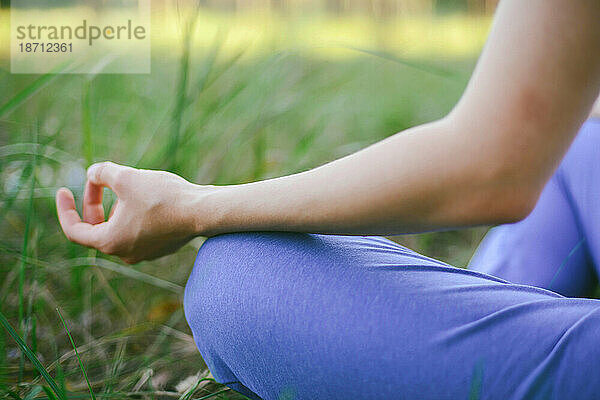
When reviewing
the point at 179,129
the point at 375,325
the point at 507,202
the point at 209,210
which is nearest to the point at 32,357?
the point at 209,210

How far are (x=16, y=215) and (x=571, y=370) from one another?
42.0 inches

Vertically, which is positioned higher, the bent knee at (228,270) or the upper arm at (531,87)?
the upper arm at (531,87)

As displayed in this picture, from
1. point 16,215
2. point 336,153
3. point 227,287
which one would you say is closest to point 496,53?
point 227,287

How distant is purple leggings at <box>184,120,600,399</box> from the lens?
0.53 metres

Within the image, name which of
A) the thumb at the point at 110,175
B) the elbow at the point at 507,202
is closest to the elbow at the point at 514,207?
the elbow at the point at 507,202

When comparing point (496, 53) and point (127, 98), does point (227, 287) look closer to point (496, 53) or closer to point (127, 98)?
point (496, 53)

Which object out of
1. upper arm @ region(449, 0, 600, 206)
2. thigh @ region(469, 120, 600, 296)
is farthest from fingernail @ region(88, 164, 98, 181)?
thigh @ region(469, 120, 600, 296)

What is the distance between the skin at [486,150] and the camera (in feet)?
1.57

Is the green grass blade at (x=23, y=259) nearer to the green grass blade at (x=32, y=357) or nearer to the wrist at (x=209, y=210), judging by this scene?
the green grass blade at (x=32, y=357)

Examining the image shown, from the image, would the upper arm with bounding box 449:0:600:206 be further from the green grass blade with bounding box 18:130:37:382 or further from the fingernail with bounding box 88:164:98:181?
the green grass blade with bounding box 18:130:37:382

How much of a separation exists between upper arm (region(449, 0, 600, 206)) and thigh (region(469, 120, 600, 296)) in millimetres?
480

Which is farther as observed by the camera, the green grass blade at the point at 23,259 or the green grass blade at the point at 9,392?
the green grass blade at the point at 23,259

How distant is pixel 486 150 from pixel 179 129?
2.65 ft

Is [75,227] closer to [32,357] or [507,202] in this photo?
[32,357]
